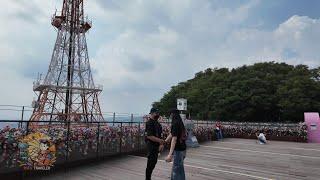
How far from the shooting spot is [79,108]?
4616cm

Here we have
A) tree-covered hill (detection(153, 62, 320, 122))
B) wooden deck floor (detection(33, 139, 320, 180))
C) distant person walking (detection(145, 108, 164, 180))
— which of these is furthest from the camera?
tree-covered hill (detection(153, 62, 320, 122))

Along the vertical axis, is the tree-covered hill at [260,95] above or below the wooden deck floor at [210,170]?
above

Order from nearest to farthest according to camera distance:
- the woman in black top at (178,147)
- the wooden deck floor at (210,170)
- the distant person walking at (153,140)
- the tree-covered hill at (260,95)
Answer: the woman in black top at (178,147), the distant person walking at (153,140), the wooden deck floor at (210,170), the tree-covered hill at (260,95)

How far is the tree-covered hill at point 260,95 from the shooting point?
1828 inches

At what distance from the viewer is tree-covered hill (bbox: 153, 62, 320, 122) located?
4644cm

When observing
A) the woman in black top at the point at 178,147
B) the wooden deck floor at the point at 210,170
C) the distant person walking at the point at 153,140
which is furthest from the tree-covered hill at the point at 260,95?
the woman in black top at the point at 178,147

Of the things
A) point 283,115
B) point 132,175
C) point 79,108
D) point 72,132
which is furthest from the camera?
point 283,115

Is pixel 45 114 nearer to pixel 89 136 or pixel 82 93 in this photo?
pixel 82 93

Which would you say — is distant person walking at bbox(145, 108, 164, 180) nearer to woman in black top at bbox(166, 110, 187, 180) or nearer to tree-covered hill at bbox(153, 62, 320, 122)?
woman in black top at bbox(166, 110, 187, 180)

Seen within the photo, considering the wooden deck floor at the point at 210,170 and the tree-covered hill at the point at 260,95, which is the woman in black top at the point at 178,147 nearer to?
the wooden deck floor at the point at 210,170

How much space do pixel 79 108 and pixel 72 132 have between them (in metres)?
36.2

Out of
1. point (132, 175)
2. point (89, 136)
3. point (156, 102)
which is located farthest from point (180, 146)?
point (156, 102)

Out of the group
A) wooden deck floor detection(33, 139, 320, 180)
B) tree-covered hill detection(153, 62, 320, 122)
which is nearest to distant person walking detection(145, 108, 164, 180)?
wooden deck floor detection(33, 139, 320, 180)

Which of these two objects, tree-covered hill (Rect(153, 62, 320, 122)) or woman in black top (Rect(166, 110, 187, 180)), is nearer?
woman in black top (Rect(166, 110, 187, 180))
